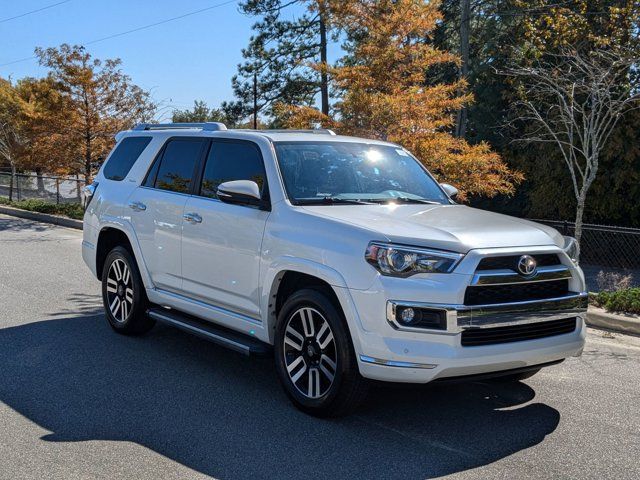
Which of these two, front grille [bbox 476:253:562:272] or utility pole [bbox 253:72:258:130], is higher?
utility pole [bbox 253:72:258:130]

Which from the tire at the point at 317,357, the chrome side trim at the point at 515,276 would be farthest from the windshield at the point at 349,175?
the chrome side trim at the point at 515,276

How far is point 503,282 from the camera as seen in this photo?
4266 millimetres

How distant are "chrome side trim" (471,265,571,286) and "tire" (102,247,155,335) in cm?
Answer: 356

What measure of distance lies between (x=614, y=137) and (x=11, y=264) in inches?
475

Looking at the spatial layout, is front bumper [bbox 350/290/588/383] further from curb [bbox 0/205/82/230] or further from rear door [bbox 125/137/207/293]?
curb [bbox 0/205/82/230]

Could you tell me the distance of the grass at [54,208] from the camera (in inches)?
761

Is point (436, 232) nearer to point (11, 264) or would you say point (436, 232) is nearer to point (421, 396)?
point (421, 396)

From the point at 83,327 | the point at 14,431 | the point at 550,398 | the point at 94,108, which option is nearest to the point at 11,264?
the point at 83,327

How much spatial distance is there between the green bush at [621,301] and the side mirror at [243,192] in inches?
209

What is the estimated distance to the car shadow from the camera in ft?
13.2

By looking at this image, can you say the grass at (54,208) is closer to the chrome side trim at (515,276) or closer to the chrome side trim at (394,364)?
the chrome side trim at (394,364)

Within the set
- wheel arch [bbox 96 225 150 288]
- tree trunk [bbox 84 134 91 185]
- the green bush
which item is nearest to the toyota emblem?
wheel arch [bbox 96 225 150 288]

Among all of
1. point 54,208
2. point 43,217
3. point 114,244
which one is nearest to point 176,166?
point 114,244

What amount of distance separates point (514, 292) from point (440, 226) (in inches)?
24.6
